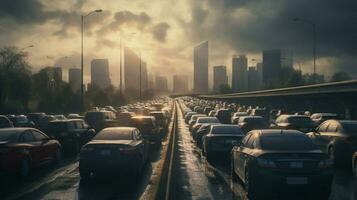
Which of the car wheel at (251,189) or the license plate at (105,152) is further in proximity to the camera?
the license plate at (105,152)

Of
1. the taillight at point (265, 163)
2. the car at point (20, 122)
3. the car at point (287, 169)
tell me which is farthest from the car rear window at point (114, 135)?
the car at point (20, 122)

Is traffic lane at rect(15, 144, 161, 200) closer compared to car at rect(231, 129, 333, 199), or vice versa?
car at rect(231, 129, 333, 199)

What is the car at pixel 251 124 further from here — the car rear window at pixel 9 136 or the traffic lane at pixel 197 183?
the car rear window at pixel 9 136

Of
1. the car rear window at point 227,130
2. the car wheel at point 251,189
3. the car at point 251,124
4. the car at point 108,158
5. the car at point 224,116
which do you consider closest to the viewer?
the car wheel at point 251,189

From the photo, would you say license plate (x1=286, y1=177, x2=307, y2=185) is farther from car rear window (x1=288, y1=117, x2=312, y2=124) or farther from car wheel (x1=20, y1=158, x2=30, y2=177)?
car rear window (x1=288, y1=117, x2=312, y2=124)

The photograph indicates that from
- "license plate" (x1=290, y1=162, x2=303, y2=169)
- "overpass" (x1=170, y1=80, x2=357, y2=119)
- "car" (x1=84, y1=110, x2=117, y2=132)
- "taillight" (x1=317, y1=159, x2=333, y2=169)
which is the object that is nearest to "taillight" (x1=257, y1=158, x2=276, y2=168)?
"license plate" (x1=290, y1=162, x2=303, y2=169)

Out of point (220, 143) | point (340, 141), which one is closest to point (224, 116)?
point (220, 143)

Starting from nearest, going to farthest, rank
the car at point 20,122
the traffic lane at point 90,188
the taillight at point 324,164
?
the taillight at point 324,164
the traffic lane at point 90,188
the car at point 20,122

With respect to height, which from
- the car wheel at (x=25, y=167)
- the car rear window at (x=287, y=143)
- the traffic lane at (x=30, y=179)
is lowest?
the traffic lane at (x=30, y=179)
